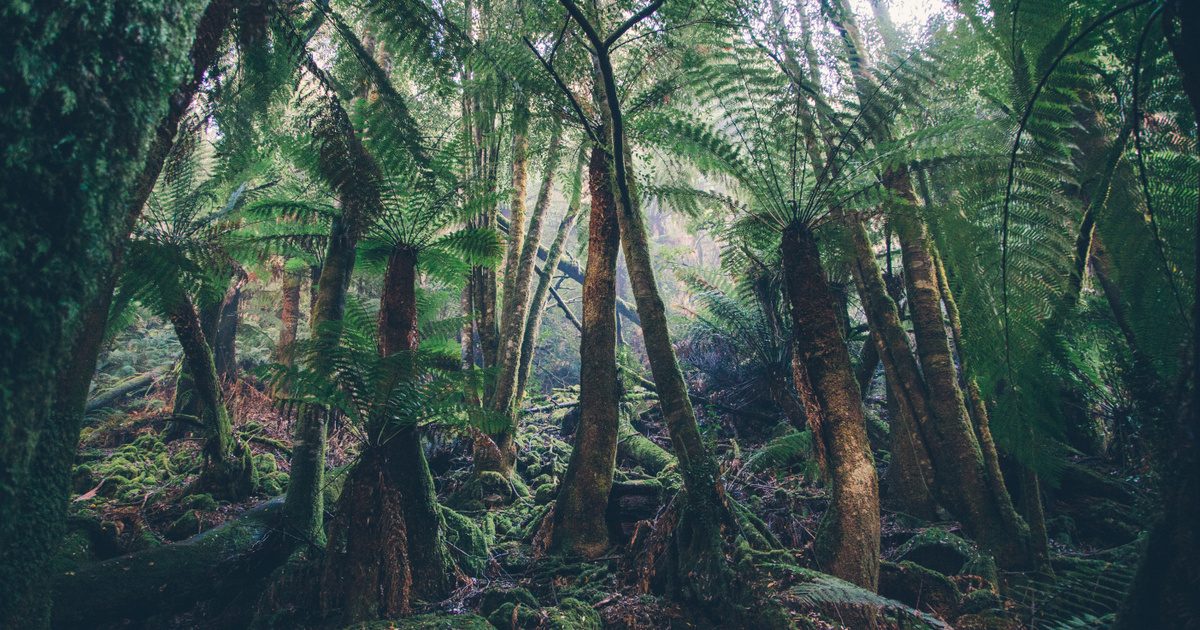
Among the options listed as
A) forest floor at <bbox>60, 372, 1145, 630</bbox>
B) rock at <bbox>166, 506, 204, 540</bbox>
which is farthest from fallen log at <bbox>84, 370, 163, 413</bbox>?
rock at <bbox>166, 506, 204, 540</bbox>

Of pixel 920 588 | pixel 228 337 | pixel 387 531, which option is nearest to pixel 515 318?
pixel 387 531

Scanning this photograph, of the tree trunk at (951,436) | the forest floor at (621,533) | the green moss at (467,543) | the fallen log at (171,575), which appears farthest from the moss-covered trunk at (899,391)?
the fallen log at (171,575)

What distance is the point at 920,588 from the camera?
219 cm

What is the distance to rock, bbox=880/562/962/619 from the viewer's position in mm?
2145

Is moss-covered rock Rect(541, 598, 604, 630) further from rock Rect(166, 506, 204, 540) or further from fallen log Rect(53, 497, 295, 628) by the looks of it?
rock Rect(166, 506, 204, 540)

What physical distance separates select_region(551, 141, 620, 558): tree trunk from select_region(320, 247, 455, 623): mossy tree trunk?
0.80 metres

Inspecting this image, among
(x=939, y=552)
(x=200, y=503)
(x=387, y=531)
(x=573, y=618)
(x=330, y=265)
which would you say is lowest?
(x=573, y=618)

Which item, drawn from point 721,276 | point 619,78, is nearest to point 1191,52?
point 619,78

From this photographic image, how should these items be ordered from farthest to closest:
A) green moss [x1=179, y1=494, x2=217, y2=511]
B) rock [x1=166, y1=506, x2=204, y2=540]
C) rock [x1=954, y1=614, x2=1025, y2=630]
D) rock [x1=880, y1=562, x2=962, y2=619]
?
1. green moss [x1=179, y1=494, x2=217, y2=511]
2. rock [x1=166, y1=506, x2=204, y2=540]
3. rock [x1=880, y1=562, x2=962, y2=619]
4. rock [x1=954, y1=614, x2=1025, y2=630]

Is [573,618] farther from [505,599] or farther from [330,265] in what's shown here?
[330,265]

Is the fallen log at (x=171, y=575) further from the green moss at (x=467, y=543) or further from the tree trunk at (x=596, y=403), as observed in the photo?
the tree trunk at (x=596, y=403)

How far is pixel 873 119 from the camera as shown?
259cm

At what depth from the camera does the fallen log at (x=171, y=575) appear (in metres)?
2.39

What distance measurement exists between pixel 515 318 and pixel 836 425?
3.21 meters
